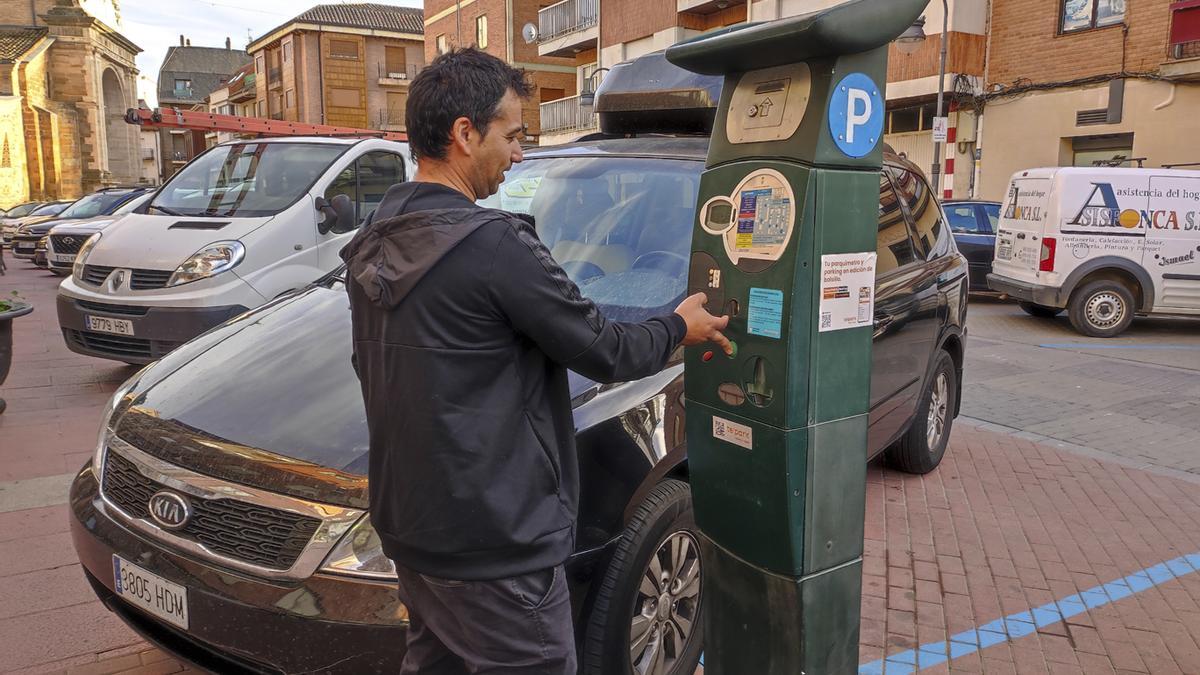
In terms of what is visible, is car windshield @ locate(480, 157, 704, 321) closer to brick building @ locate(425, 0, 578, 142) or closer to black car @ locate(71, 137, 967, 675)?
black car @ locate(71, 137, 967, 675)

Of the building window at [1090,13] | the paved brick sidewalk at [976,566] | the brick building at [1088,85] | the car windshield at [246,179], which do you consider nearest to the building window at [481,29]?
the brick building at [1088,85]

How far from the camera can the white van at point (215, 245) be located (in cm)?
622

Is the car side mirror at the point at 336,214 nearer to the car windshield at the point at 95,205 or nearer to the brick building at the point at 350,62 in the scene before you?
the car windshield at the point at 95,205

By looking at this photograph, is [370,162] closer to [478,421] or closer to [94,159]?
[478,421]

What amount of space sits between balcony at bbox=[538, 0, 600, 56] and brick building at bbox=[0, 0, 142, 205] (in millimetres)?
19190

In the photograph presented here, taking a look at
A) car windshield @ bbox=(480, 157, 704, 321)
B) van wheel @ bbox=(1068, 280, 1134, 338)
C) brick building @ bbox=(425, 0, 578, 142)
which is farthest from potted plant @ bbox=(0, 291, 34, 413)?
brick building @ bbox=(425, 0, 578, 142)

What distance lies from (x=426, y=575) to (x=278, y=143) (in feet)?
22.1

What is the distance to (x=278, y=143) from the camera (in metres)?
7.67

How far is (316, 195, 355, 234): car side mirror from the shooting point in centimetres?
569

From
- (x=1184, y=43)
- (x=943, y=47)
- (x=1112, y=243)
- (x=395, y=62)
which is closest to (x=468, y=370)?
(x=1112, y=243)

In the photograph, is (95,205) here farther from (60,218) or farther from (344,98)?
(344,98)

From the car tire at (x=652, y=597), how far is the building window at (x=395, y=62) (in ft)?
163

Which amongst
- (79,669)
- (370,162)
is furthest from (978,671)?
(370,162)

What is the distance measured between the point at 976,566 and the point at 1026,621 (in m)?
0.50
